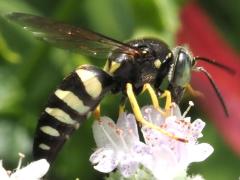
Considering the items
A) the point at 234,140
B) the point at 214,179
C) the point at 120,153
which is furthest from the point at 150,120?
the point at 214,179

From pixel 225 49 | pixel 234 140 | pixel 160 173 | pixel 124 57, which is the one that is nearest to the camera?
pixel 160 173

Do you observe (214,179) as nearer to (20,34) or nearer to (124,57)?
(20,34)

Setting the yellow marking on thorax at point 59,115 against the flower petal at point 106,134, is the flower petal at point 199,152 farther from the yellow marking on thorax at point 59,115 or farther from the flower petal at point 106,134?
the yellow marking on thorax at point 59,115

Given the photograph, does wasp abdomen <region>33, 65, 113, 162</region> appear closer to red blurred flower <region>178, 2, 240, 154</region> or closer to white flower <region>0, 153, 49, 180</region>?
white flower <region>0, 153, 49, 180</region>

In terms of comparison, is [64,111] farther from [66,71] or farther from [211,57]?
[211,57]

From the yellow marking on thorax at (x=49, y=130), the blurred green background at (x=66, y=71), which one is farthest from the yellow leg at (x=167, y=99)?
the blurred green background at (x=66, y=71)

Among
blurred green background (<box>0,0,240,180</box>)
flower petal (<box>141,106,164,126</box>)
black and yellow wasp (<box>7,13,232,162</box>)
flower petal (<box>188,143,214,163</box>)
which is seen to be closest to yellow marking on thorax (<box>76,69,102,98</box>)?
black and yellow wasp (<box>7,13,232,162</box>)
